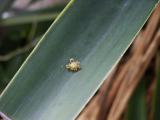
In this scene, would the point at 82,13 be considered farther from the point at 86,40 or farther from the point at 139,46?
the point at 139,46

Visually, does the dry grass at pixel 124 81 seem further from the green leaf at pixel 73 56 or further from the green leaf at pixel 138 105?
the green leaf at pixel 73 56

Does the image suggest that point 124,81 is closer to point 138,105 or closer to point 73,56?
point 138,105

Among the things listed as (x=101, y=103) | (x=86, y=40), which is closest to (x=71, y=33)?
(x=86, y=40)

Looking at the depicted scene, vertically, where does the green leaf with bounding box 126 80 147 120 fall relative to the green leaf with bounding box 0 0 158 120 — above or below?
above

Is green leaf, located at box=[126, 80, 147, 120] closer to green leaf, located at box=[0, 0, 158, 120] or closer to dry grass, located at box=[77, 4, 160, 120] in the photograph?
dry grass, located at box=[77, 4, 160, 120]

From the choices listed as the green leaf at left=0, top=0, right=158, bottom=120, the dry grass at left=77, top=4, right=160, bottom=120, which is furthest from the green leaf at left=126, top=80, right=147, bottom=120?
the green leaf at left=0, top=0, right=158, bottom=120

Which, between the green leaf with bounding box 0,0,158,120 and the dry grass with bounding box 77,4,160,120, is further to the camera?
the dry grass with bounding box 77,4,160,120

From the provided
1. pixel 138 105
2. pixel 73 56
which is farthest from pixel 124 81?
pixel 73 56
